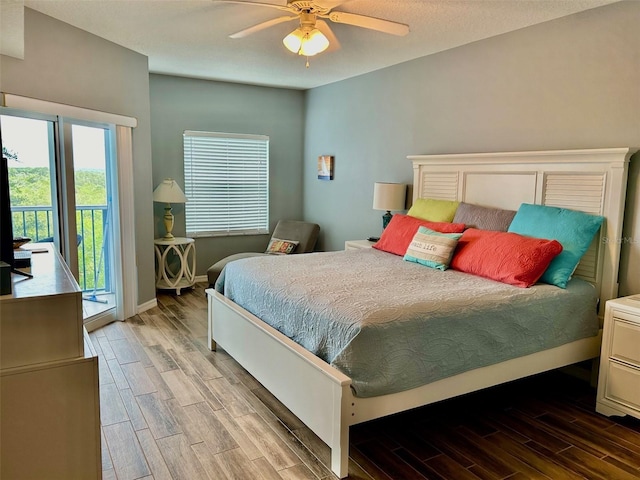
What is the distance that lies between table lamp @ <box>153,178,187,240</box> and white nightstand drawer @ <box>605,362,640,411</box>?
434 cm

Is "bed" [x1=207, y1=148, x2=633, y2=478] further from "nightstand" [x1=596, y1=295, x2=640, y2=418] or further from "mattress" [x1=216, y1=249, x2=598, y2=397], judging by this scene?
"nightstand" [x1=596, y1=295, x2=640, y2=418]

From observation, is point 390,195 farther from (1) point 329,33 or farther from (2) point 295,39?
(2) point 295,39

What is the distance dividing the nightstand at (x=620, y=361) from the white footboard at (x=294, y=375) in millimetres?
1686

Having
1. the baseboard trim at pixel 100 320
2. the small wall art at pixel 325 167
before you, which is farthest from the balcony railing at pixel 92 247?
the small wall art at pixel 325 167

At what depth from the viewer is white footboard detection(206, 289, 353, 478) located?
218cm

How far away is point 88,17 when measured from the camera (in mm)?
3447

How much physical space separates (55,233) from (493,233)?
11.3 feet

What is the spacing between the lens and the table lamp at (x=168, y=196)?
5.25 meters

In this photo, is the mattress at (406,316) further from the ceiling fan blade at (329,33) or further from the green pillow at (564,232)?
the ceiling fan blade at (329,33)

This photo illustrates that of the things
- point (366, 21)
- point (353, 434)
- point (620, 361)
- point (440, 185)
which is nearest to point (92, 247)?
point (353, 434)

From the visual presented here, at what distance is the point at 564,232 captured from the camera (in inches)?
121

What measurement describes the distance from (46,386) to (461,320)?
188cm

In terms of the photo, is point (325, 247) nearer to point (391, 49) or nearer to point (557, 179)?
point (391, 49)

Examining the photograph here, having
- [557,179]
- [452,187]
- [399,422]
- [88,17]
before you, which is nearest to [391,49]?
[452,187]
